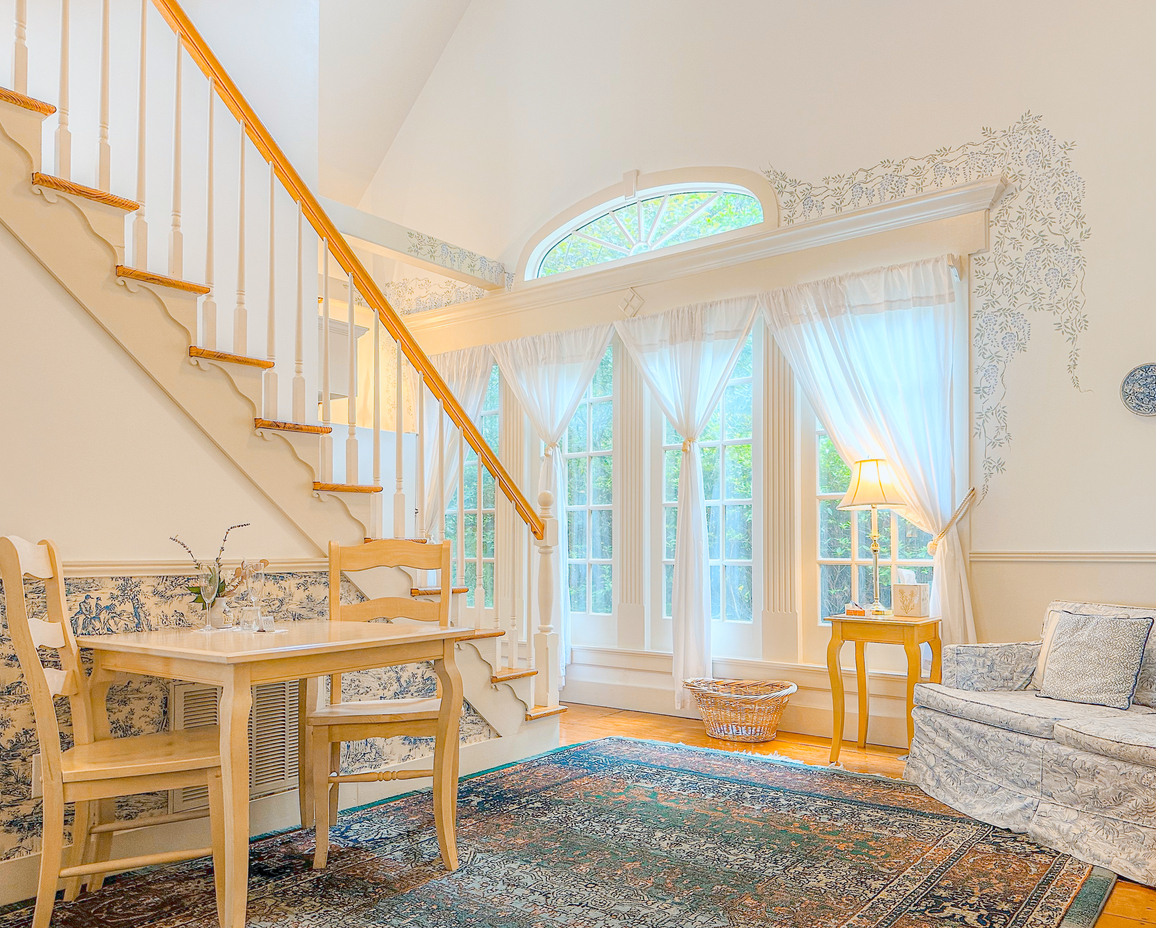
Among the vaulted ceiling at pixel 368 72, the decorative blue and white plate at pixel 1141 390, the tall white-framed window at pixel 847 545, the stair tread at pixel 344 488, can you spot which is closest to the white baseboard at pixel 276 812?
the stair tread at pixel 344 488

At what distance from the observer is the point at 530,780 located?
3.80 metres

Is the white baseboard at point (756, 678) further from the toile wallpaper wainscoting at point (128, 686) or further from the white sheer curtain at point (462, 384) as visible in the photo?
the toile wallpaper wainscoting at point (128, 686)

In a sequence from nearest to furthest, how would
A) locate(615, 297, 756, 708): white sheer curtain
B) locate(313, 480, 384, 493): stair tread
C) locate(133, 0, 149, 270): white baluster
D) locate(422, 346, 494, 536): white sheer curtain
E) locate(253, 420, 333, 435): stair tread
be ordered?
locate(133, 0, 149, 270): white baluster
locate(253, 420, 333, 435): stair tread
locate(313, 480, 384, 493): stair tread
locate(615, 297, 756, 708): white sheer curtain
locate(422, 346, 494, 536): white sheer curtain

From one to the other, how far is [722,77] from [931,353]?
7.25 ft

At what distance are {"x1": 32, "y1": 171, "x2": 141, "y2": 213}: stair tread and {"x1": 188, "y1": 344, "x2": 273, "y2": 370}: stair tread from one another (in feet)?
1.61

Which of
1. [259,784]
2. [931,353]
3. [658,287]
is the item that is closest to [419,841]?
[259,784]

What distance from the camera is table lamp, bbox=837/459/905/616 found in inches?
172

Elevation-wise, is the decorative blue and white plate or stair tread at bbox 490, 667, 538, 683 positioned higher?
the decorative blue and white plate

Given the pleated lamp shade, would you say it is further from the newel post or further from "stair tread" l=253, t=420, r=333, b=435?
"stair tread" l=253, t=420, r=333, b=435

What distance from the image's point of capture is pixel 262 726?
126 inches

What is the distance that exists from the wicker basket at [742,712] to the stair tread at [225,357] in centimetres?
290

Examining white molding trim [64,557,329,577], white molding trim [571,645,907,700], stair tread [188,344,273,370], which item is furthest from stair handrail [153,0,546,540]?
white molding trim [571,645,907,700]

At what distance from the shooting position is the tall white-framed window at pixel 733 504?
207 inches

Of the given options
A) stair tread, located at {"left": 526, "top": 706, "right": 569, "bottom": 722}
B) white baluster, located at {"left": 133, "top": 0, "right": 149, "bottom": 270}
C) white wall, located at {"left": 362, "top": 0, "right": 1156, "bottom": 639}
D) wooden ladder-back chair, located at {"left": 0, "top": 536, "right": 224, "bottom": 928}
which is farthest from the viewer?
stair tread, located at {"left": 526, "top": 706, "right": 569, "bottom": 722}
